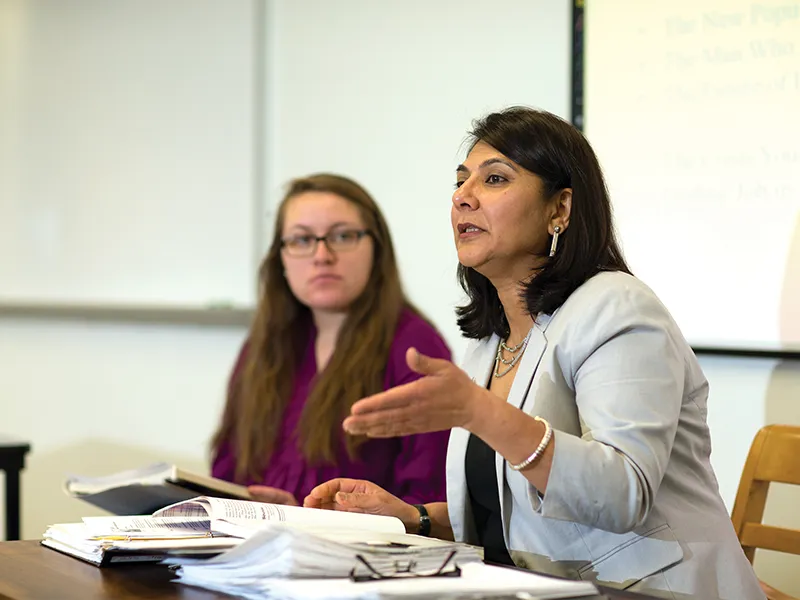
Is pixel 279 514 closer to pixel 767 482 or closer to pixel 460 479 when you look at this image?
pixel 460 479

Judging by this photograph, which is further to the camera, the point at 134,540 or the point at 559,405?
the point at 559,405

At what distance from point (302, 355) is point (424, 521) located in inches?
40.4

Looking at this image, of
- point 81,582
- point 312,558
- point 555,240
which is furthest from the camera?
point 555,240

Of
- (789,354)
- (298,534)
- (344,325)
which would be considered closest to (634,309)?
(298,534)

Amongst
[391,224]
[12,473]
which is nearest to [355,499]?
[12,473]

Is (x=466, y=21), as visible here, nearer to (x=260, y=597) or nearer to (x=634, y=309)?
(x=634, y=309)

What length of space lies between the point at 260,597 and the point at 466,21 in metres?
2.16

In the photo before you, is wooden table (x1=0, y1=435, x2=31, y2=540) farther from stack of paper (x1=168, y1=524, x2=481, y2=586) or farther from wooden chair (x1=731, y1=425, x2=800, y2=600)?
wooden chair (x1=731, y1=425, x2=800, y2=600)

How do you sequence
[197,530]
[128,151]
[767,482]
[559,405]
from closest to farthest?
[197,530]
[559,405]
[767,482]
[128,151]

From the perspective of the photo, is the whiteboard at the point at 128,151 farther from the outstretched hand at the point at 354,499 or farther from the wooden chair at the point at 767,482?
the wooden chair at the point at 767,482

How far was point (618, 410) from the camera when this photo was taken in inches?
52.6

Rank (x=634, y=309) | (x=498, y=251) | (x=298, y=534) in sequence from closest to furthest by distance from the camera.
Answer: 1. (x=298, y=534)
2. (x=634, y=309)
3. (x=498, y=251)

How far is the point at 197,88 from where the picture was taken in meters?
3.63

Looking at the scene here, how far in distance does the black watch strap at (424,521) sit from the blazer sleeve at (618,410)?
353 millimetres
